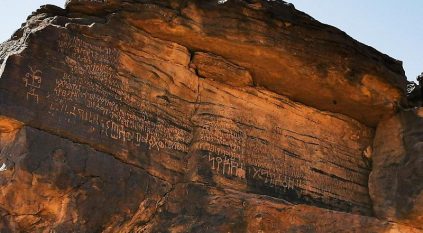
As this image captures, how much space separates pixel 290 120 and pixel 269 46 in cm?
144

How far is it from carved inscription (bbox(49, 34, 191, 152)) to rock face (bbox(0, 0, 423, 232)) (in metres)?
0.02

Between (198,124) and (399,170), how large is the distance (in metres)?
3.53

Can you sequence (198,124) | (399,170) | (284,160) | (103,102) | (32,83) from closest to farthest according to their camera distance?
(32,83) < (103,102) < (198,124) < (284,160) < (399,170)

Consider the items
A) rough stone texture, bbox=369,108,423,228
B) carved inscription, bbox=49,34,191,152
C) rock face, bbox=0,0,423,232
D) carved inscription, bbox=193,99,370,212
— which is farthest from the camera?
rough stone texture, bbox=369,108,423,228

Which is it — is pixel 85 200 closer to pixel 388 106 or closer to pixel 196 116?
pixel 196 116

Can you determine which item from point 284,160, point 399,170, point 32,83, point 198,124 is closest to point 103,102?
point 32,83

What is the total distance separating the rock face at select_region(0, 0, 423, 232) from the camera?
714 cm

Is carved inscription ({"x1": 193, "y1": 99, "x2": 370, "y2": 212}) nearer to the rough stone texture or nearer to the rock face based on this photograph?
the rock face

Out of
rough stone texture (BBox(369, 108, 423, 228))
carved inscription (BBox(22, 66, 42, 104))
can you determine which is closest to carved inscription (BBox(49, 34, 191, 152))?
carved inscription (BBox(22, 66, 42, 104))

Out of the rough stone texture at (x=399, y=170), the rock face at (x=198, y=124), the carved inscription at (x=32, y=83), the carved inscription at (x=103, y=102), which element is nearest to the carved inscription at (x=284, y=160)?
the rock face at (x=198, y=124)

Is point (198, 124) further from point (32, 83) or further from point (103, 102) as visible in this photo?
point (32, 83)

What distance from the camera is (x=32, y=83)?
7297 mm

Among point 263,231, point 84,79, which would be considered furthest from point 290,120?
point 84,79

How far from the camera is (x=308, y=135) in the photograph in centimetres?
973
